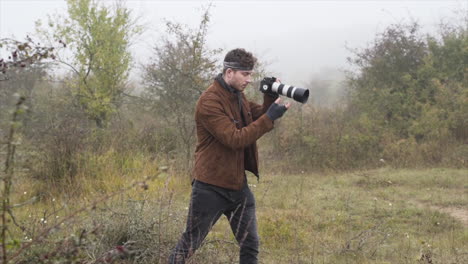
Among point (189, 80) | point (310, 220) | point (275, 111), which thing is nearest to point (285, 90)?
point (275, 111)

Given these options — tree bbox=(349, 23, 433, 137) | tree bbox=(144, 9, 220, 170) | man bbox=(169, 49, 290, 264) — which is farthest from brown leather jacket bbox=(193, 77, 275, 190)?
tree bbox=(349, 23, 433, 137)

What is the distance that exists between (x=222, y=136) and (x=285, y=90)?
2.21ft

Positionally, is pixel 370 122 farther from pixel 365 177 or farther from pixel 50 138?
pixel 50 138

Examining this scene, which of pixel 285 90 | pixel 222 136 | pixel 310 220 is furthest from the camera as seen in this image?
pixel 310 220

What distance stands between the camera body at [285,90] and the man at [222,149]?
10.6 inches

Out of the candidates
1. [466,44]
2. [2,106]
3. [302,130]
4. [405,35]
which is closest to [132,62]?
[2,106]

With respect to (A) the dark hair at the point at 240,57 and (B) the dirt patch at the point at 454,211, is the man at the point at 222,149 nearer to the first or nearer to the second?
(A) the dark hair at the point at 240,57

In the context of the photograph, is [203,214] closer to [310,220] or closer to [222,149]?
[222,149]

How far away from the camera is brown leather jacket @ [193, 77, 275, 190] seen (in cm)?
299

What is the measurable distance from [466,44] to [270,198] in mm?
7827

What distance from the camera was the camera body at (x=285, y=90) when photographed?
11.0 feet

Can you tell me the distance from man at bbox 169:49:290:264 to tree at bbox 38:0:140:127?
420 inches

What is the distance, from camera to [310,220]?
19.7 ft

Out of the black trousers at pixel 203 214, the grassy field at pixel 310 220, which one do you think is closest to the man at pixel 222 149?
the black trousers at pixel 203 214
